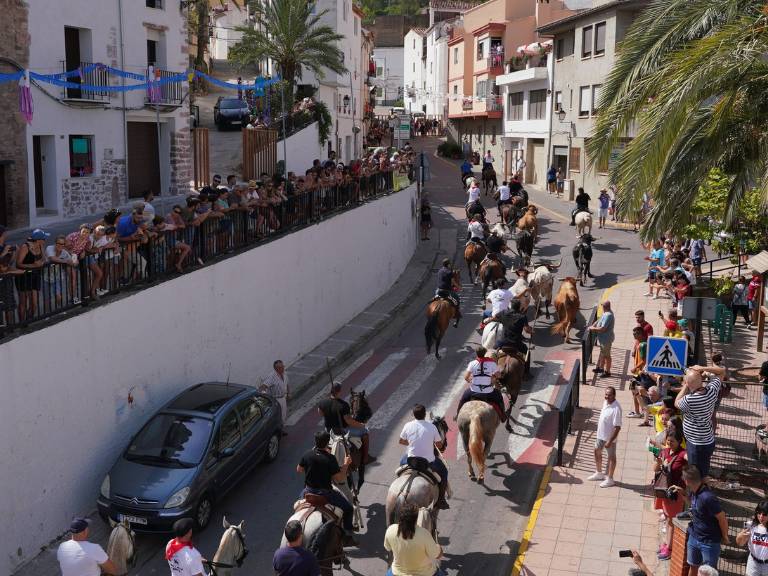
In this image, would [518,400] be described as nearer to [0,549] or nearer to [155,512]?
[155,512]

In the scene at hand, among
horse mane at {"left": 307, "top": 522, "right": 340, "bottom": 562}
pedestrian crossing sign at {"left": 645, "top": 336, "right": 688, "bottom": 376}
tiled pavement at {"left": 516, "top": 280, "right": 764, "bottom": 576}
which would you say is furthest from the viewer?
pedestrian crossing sign at {"left": 645, "top": 336, "right": 688, "bottom": 376}

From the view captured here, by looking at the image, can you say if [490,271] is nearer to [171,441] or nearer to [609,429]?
[609,429]

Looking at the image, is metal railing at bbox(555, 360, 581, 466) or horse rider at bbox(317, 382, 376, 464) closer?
horse rider at bbox(317, 382, 376, 464)

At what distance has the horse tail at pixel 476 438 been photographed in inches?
513

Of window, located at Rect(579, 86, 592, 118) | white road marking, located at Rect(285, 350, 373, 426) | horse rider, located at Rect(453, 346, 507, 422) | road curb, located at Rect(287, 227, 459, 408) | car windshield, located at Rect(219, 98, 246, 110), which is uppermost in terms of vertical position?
window, located at Rect(579, 86, 592, 118)

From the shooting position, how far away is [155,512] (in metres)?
11.5

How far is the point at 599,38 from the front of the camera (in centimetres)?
4056

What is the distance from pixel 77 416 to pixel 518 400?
27.9 feet

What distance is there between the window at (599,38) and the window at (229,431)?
32.5 metres

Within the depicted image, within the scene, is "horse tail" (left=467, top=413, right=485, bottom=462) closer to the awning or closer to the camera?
the camera

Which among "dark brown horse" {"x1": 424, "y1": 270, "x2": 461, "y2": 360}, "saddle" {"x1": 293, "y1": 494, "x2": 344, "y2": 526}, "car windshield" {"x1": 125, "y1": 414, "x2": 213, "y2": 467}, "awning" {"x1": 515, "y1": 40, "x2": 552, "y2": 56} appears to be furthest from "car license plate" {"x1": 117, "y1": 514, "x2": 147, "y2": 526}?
"awning" {"x1": 515, "y1": 40, "x2": 552, "y2": 56}

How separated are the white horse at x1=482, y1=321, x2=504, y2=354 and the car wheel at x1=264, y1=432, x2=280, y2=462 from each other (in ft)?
15.3

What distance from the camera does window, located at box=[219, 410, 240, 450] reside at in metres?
12.8

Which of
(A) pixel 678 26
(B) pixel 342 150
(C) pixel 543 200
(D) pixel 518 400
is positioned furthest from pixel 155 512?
(B) pixel 342 150
